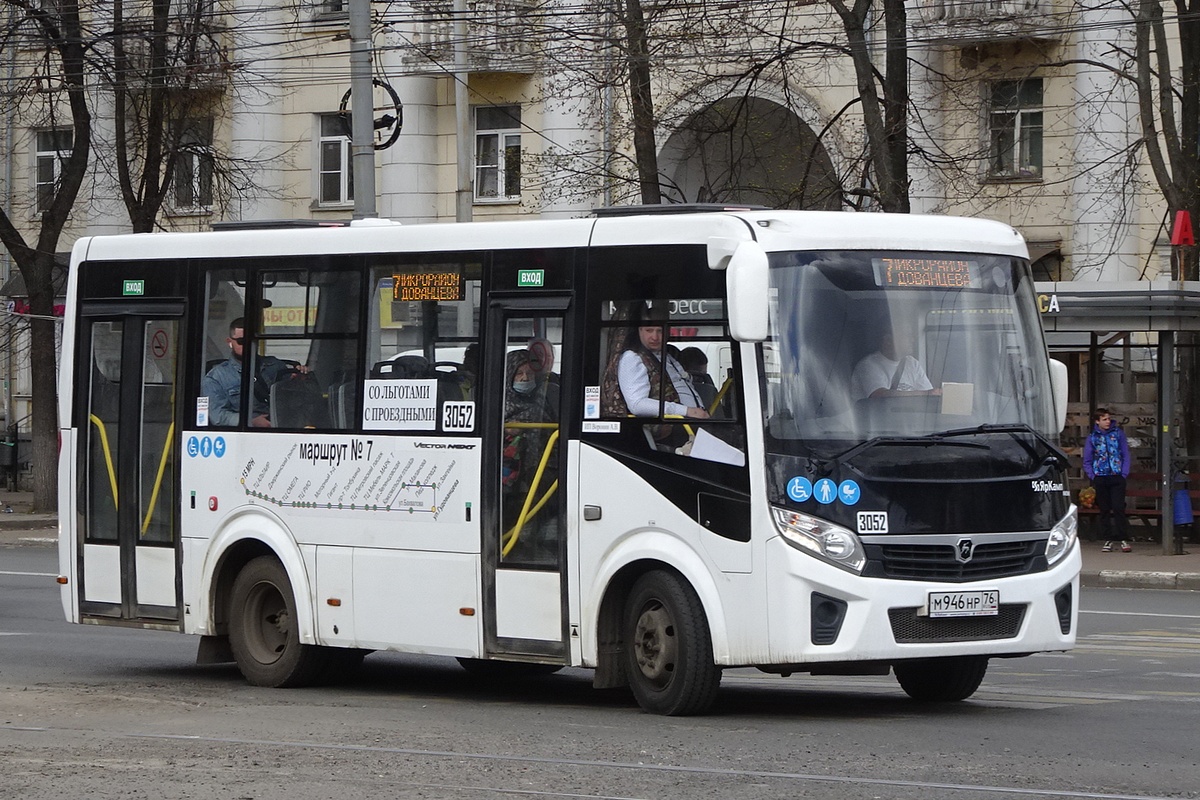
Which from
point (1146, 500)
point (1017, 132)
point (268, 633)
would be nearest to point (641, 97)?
point (1017, 132)

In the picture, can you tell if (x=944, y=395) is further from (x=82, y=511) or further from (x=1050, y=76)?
(x=1050, y=76)

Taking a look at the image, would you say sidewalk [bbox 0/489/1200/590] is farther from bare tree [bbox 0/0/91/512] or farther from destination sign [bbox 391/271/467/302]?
destination sign [bbox 391/271/467/302]

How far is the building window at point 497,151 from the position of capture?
118 ft

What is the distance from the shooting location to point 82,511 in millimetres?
13016

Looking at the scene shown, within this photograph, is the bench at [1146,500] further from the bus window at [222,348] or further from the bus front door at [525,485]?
the bus front door at [525,485]

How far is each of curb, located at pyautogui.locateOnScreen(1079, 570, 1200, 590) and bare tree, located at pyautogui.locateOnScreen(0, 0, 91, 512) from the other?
16332 mm

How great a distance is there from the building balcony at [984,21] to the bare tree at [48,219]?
12.8 metres

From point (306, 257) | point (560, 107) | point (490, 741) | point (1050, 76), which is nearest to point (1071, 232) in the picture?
point (1050, 76)

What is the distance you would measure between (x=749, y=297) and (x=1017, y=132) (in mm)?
23861

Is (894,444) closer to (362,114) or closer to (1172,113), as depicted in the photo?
(362,114)

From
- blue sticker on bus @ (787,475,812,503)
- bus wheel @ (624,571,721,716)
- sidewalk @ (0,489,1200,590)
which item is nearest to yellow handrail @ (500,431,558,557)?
bus wheel @ (624,571,721,716)

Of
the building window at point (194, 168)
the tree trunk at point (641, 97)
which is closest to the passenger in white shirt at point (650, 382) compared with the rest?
the tree trunk at point (641, 97)

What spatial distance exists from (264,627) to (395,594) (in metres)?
1.40

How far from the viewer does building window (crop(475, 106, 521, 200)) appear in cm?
3591
